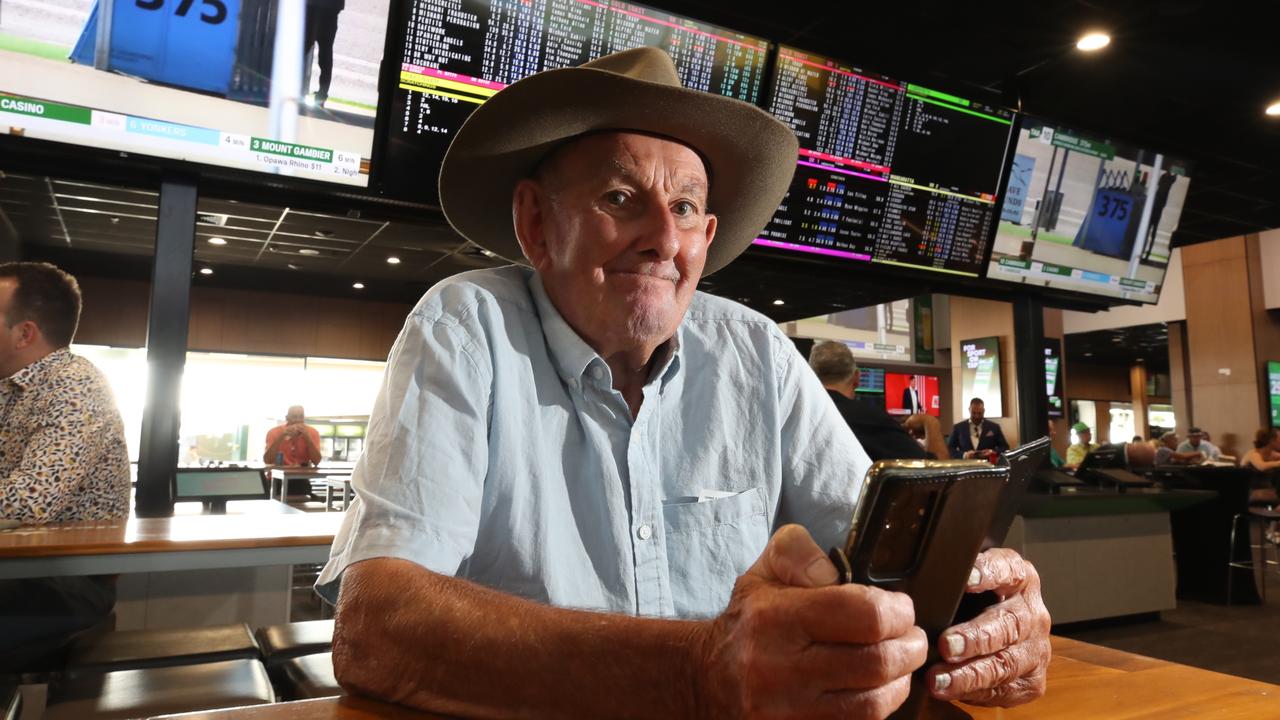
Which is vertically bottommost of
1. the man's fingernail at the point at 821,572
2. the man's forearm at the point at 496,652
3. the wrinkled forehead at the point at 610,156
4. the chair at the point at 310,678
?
the chair at the point at 310,678

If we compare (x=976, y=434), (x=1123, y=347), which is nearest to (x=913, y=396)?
(x=1123, y=347)

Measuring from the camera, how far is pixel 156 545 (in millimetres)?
2195

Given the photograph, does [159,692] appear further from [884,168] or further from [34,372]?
[884,168]

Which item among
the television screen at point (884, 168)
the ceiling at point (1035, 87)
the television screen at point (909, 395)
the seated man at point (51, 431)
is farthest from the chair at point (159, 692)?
the television screen at point (909, 395)

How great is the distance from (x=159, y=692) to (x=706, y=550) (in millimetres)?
1208

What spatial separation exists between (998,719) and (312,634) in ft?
5.95

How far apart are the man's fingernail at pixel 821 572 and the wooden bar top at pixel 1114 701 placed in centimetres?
34

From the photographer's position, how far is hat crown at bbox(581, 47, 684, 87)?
4.26 ft

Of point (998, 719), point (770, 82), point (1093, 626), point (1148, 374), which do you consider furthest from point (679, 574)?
point (1148, 374)

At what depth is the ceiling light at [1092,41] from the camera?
408 cm

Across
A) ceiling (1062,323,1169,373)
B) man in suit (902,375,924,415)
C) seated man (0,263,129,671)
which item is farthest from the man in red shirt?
ceiling (1062,323,1169,373)

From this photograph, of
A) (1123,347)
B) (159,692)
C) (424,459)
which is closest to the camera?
(424,459)

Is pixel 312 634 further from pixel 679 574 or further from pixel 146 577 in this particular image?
pixel 146 577

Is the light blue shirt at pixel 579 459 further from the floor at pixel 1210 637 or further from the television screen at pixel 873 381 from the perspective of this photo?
the television screen at pixel 873 381
